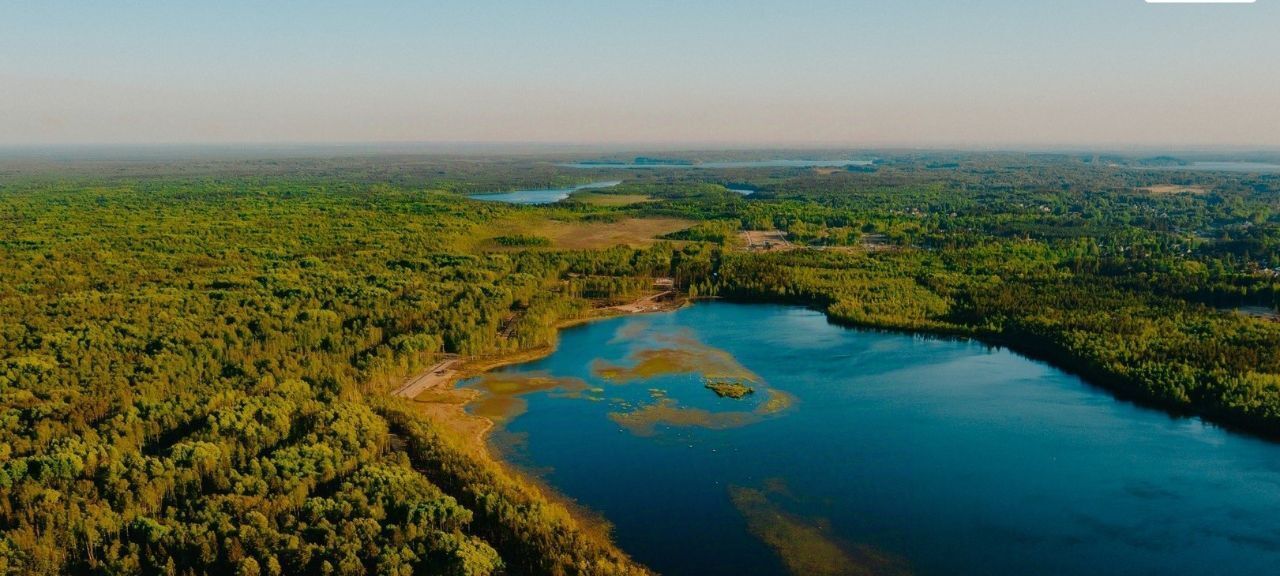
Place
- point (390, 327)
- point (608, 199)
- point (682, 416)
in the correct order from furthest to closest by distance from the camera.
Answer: point (608, 199) → point (390, 327) → point (682, 416)

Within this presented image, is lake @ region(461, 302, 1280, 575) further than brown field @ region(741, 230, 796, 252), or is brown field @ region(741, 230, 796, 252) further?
brown field @ region(741, 230, 796, 252)

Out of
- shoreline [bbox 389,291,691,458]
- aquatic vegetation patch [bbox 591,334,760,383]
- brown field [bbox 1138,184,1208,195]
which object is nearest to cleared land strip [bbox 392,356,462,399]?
shoreline [bbox 389,291,691,458]

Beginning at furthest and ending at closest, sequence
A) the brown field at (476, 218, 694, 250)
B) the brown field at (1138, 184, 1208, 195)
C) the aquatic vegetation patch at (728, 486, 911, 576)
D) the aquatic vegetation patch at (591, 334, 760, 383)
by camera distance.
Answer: the brown field at (1138, 184, 1208, 195), the brown field at (476, 218, 694, 250), the aquatic vegetation patch at (591, 334, 760, 383), the aquatic vegetation patch at (728, 486, 911, 576)

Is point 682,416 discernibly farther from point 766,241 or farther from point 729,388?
point 766,241

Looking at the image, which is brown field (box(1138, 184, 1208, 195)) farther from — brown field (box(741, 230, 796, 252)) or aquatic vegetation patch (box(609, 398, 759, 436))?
aquatic vegetation patch (box(609, 398, 759, 436))

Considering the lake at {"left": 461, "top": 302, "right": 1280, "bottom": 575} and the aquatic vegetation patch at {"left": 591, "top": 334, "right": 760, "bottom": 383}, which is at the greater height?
the aquatic vegetation patch at {"left": 591, "top": 334, "right": 760, "bottom": 383}

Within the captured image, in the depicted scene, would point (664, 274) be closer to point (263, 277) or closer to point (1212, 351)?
point (263, 277)

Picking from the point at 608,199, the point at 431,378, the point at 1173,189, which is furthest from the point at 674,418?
the point at 1173,189
